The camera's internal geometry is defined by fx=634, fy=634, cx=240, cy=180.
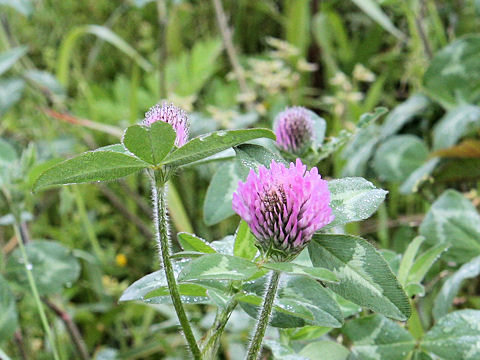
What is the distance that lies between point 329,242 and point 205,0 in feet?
5.92

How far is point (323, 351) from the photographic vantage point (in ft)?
2.11

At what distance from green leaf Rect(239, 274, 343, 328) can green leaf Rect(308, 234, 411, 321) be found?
0.14 ft

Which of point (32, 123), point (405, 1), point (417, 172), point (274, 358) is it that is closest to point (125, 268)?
point (32, 123)

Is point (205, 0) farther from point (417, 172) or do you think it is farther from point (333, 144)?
point (333, 144)

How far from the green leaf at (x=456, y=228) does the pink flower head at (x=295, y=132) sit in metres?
0.28

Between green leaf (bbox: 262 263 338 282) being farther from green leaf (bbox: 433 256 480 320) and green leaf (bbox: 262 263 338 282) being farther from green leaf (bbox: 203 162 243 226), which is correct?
green leaf (bbox: 433 256 480 320)

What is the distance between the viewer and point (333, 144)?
0.71 m

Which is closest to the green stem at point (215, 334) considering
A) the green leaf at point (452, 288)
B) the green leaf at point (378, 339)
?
the green leaf at point (378, 339)

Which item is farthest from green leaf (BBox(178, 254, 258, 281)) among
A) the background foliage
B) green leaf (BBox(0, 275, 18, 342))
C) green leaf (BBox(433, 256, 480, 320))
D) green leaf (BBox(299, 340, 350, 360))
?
green leaf (BBox(0, 275, 18, 342))

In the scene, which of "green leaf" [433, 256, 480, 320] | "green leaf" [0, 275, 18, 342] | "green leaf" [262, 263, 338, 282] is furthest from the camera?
"green leaf" [0, 275, 18, 342]

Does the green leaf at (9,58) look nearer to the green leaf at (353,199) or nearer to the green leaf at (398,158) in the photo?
the green leaf at (398,158)

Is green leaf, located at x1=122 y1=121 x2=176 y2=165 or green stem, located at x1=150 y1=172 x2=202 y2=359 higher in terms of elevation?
→ green leaf, located at x1=122 y1=121 x2=176 y2=165

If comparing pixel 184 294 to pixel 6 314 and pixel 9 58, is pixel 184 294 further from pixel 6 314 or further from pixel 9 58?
pixel 9 58

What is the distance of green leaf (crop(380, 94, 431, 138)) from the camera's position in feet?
4.16
